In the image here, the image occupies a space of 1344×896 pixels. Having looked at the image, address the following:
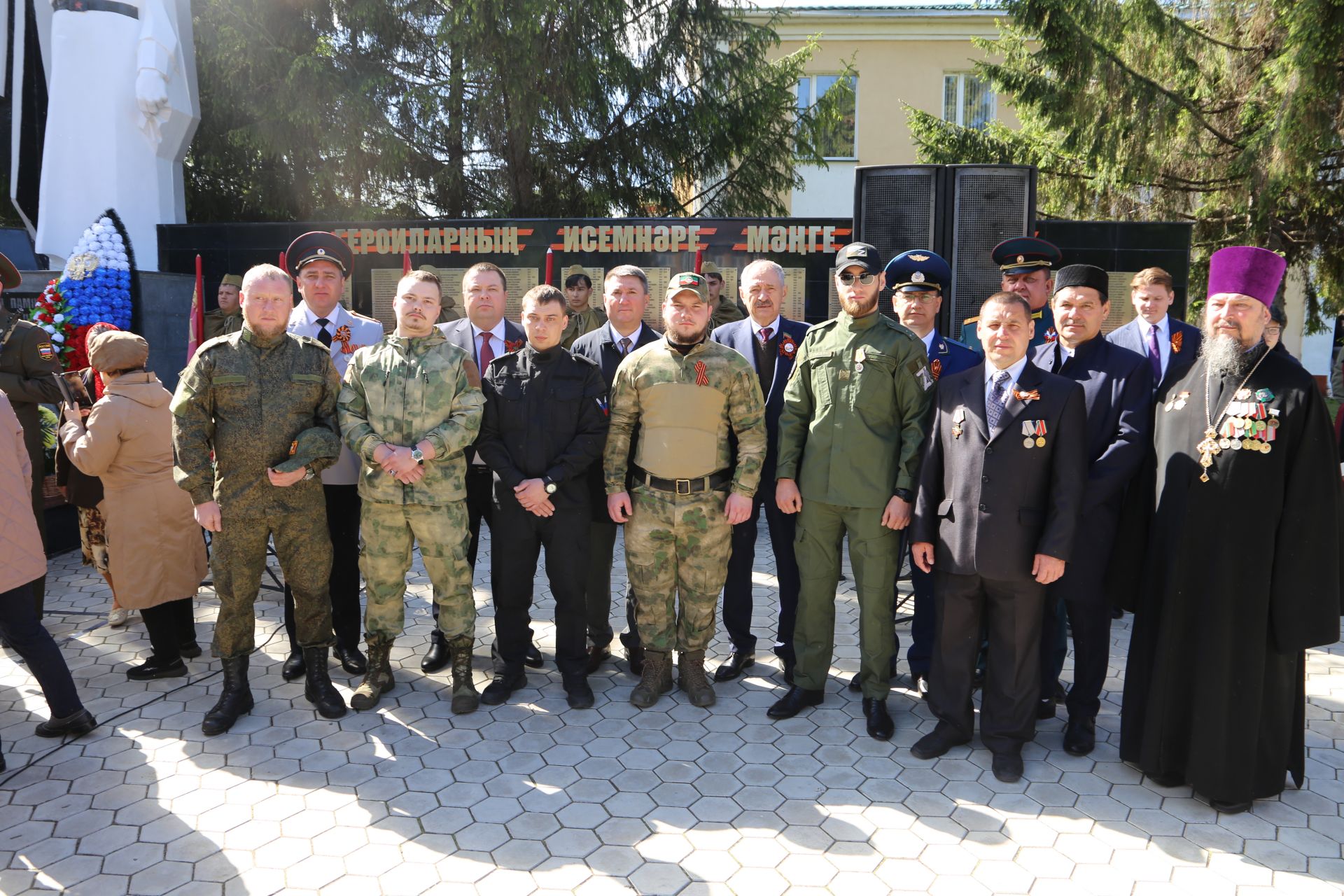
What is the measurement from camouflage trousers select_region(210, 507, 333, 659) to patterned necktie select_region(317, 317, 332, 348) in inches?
41.0

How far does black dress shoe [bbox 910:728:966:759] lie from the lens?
3.65 metres

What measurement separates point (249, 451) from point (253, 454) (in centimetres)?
2

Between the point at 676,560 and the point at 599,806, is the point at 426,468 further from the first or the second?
the point at 599,806

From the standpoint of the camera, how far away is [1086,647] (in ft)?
12.3

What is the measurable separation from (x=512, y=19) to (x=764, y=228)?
16.4ft

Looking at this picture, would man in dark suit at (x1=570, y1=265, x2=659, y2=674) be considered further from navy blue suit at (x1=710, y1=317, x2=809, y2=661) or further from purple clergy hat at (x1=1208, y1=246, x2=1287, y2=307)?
purple clergy hat at (x1=1208, y1=246, x2=1287, y2=307)

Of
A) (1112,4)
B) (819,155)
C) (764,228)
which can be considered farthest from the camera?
(819,155)

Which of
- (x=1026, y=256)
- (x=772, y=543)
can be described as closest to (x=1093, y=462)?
(x=772, y=543)

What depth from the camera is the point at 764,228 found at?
8.62 m

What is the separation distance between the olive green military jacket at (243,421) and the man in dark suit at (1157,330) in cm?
427

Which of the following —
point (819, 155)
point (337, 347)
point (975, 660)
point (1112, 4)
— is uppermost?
point (1112, 4)

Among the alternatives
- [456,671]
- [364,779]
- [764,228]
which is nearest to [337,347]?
[456,671]

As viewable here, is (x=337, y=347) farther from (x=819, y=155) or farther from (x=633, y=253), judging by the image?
(x=819, y=155)

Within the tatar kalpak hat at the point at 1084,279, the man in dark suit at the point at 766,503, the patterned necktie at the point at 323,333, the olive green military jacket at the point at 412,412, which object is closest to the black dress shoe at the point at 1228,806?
the man in dark suit at the point at 766,503
